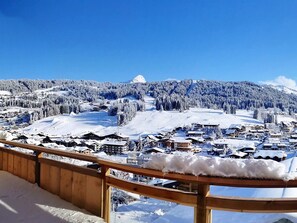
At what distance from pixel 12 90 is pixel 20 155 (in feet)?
484

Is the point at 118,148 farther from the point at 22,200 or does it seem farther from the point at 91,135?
the point at 22,200

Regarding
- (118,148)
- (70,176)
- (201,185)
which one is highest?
(201,185)

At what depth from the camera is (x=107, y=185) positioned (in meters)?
3.01

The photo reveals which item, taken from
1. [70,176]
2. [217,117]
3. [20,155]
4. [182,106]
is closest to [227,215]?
[70,176]

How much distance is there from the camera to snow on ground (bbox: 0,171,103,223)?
10.5ft

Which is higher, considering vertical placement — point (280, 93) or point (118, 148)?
point (280, 93)

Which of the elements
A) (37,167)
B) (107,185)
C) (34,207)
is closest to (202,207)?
(107,185)

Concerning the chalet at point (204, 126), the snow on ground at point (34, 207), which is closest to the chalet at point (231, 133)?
the chalet at point (204, 126)

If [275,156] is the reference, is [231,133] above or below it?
below

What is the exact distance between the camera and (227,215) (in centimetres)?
347

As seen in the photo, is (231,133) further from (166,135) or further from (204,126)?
(166,135)

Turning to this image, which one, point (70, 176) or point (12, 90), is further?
point (12, 90)

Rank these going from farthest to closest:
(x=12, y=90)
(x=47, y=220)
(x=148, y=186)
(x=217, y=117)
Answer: (x=12, y=90)
(x=217, y=117)
(x=47, y=220)
(x=148, y=186)

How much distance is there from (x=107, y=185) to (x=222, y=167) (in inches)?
51.8
